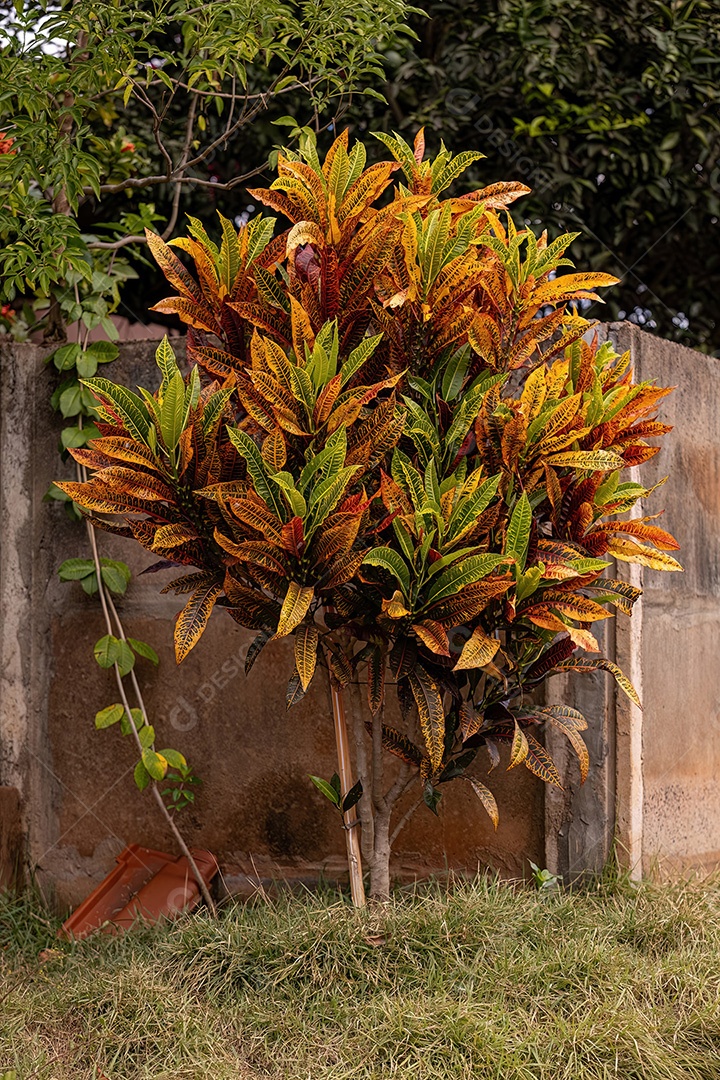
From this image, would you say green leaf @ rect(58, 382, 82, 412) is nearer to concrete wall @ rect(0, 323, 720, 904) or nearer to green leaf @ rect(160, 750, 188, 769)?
concrete wall @ rect(0, 323, 720, 904)

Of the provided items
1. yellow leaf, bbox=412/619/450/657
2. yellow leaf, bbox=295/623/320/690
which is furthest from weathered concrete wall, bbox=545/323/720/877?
yellow leaf, bbox=295/623/320/690

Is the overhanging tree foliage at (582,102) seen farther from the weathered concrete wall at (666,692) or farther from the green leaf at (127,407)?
the green leaf at (127,407)

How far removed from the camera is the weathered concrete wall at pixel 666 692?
3.11 meters

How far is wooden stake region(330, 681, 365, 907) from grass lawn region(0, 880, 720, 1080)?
5 centimetres

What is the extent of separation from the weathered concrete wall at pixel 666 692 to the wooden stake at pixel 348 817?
63cm

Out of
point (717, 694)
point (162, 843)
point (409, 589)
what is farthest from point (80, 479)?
point (717, 694)

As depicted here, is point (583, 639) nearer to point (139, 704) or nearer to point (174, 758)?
point (174, 758)

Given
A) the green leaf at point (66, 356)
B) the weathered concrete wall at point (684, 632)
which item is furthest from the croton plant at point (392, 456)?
the green leaf at point (66, 356)

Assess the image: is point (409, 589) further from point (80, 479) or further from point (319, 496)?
point (80, 479)

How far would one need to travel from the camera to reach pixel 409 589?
2447mm

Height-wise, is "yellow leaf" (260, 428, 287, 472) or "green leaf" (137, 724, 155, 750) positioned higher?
"yellow leaf" (260, 428, 287, 472)

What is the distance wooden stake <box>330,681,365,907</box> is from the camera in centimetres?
279

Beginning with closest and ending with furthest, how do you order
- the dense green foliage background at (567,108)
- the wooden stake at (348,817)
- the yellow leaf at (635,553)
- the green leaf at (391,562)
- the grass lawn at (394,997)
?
the grass lawn at (394,997) → the green leaf at (391,562) → the yellow leaf at (635,553) → the wooden stake at (348,817) → the dense green foliage background at (567,108)

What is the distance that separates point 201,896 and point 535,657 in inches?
52.3
